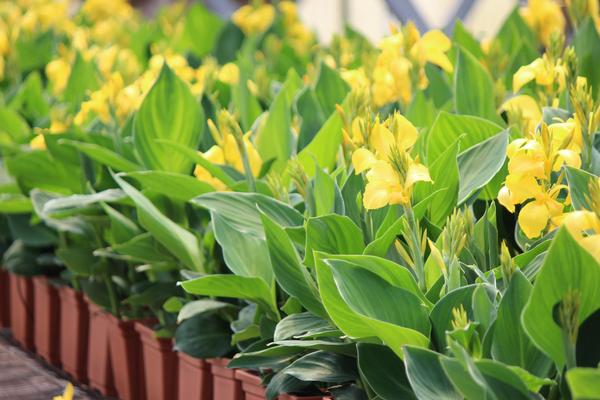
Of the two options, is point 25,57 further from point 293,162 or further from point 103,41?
point 293,162

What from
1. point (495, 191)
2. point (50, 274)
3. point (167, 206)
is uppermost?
point (495, 191)

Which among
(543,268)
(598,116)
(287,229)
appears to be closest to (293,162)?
(287,229)

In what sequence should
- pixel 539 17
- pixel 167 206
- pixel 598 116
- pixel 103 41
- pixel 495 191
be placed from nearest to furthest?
pixel 598 116
pixel 495 191
pixel 167 206
pixel 539 17
pixel 103 41

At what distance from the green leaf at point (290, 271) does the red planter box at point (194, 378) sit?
459mm

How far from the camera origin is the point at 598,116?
136cm

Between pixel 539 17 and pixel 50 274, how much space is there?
4.77 feet

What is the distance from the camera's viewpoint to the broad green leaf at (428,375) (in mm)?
1217

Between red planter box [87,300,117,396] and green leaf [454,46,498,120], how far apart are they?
37.4 inches

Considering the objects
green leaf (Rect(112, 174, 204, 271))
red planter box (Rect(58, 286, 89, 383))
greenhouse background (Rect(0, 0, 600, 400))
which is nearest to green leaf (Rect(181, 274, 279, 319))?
greenhouse background (Rect(0, 0, 600, 400))

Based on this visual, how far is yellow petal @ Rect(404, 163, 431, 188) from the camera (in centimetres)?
127

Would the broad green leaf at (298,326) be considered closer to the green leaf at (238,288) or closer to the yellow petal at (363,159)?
the green leaf at (238,288)

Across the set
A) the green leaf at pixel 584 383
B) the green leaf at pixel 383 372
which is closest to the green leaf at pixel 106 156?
the green leaf at pixel 383 372

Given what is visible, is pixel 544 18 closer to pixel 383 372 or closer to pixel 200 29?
pixel 200 29

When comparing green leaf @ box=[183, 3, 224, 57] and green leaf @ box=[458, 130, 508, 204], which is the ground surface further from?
green leaf @ box=[183, 3, 224, 57]
